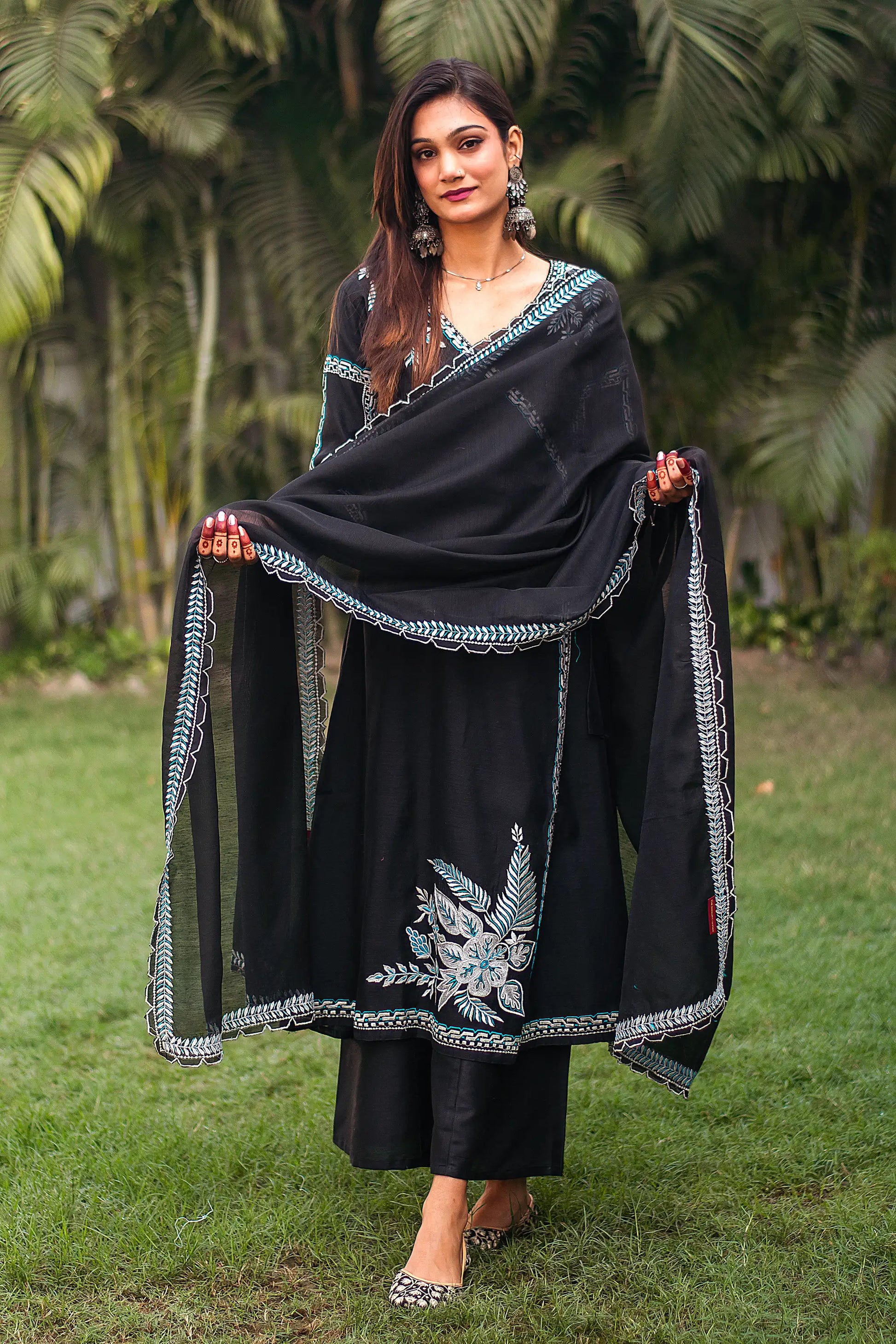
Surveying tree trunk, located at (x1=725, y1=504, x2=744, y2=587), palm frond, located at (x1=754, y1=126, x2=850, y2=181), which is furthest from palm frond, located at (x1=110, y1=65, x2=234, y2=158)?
tree trunk, located at (x1=725, y1=504, x2=744, y2=587)

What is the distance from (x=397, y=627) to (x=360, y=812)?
0.35 m

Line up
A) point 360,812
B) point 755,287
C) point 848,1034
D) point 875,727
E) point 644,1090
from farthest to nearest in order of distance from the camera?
point 755,287
point 875,727
point 848,1034
point 644,1090
point 360,812

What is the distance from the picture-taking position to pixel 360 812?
7.48ft

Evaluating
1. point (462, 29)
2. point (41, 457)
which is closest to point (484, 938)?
point (462, 29)


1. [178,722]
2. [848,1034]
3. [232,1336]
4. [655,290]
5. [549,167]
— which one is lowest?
[232,1336]

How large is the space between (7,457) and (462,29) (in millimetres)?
3427

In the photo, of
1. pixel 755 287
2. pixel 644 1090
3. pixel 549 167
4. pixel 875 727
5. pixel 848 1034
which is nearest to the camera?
pixel 644 1090

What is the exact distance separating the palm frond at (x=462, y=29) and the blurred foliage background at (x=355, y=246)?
0.01 m

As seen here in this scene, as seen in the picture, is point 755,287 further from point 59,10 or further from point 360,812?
point 360,812

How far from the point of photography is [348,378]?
7.55ft

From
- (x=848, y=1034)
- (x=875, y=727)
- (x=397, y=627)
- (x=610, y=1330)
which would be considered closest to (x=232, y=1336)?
(x=610, y=1330)

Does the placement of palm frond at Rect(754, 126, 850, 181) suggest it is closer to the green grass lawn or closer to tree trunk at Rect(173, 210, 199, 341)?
tree trunk at Rect(173, 210, 199, 341)

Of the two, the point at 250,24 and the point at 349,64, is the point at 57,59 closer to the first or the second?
the point at 250,24

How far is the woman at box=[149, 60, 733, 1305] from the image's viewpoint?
215 centimetres
